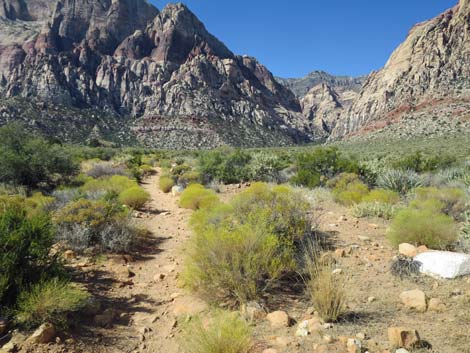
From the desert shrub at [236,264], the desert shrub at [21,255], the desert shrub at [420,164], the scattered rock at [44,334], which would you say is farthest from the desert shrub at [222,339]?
the desert shrub at [420,164]

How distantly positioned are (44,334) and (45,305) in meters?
0.32

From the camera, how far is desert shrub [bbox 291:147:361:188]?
45.2ft

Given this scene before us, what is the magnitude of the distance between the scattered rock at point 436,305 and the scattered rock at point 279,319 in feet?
5.35

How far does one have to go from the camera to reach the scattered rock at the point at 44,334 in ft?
10.9

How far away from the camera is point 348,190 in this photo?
11.0 metres

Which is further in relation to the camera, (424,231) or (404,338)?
(424,231)

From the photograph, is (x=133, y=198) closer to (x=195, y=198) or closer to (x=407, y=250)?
(x=195, y=198)

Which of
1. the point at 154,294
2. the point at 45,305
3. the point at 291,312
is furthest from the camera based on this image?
the point at 154,294

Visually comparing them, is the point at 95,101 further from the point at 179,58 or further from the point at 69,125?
the point at 179,58

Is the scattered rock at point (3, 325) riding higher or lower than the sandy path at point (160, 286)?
higher

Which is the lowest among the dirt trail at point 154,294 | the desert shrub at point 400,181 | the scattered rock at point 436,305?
the dirt trail at point 154,294

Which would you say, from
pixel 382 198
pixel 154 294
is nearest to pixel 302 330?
pixel 154 294

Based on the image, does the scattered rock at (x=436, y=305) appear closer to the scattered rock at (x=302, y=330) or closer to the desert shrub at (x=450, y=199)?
the scattered rock at (x=302, y=330)

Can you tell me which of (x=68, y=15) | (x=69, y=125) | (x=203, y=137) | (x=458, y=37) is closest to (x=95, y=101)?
(x=69, y=125)
